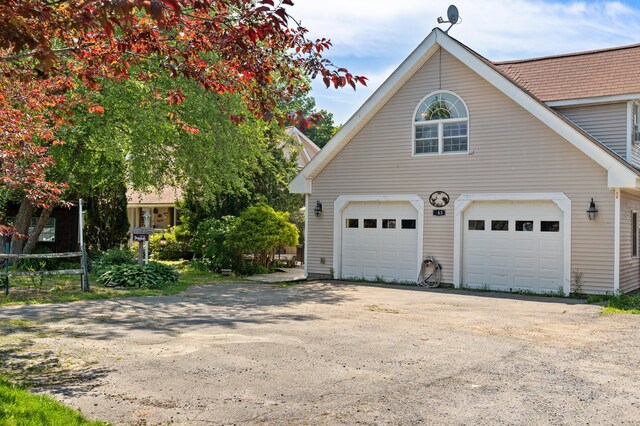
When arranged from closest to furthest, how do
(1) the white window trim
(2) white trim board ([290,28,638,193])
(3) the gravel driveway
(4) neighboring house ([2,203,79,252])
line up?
(3) the gravel driveway
(2) white trim board ([290,28,638,193])
(1) the white window trim
(4) neighboring house ([2,203,79,252])

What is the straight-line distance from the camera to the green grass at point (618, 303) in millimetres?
12391

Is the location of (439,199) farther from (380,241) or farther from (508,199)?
(380,241)

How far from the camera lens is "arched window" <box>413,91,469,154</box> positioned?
53.8 ft

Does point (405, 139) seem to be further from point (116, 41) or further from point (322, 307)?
point (116, 41)

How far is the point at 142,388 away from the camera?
5953 mm

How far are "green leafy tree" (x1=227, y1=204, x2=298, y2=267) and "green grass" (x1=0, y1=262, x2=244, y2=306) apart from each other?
92.7 inches

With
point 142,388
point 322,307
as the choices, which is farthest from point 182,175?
point 142,388

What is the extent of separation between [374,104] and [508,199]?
461 cm

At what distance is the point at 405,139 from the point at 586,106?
4812 millimetres

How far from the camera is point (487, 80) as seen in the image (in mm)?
15797

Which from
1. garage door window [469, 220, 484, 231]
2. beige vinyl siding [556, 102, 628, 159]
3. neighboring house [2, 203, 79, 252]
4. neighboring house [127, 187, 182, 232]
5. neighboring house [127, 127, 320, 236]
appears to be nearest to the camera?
beige vinyl siding [556, 102, 628, 159]

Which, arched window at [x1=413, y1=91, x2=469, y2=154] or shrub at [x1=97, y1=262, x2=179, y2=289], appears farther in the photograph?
arched window at [x1=413, y1=91, x2=469, y2=154]

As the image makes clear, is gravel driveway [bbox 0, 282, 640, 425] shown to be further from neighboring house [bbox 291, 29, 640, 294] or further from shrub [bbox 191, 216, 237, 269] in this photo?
shrub [bbox 191, 216, 237, 269]

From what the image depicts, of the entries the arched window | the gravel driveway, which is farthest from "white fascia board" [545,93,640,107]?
the gravel driveway
